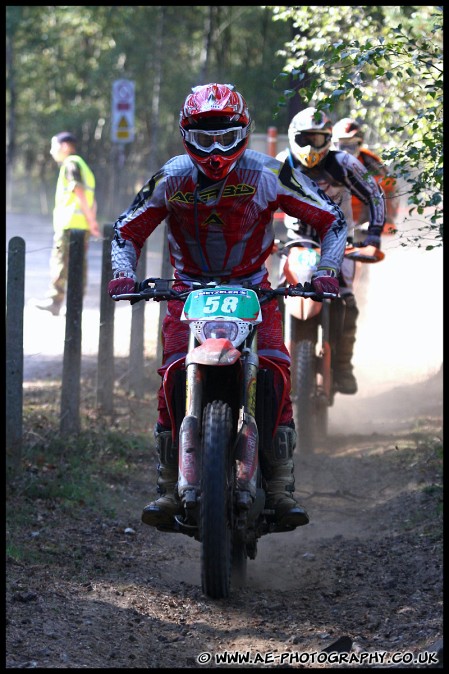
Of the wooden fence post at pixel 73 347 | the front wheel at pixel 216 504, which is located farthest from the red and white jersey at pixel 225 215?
the wooden fence post at pixel 73 347

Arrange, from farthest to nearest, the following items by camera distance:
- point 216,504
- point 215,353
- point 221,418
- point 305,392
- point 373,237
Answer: point 305,392 → point 373,237 → point 215,353 → point 221,418 → point 216,504

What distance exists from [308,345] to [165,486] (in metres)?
3.61

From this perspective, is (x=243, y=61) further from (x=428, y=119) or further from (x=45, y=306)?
(x=428, y=119)

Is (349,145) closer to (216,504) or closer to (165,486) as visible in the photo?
(165,486)

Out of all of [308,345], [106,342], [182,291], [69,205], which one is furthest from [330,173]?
[69,205]

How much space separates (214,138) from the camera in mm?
5102

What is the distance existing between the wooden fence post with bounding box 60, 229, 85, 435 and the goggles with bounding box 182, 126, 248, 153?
2977mm

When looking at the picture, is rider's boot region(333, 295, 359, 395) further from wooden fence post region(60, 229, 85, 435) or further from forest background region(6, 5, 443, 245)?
forest background region(6, 5, 443, 245)

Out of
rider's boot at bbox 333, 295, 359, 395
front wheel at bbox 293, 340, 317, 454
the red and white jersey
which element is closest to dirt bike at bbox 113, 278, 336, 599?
the red and white jersey

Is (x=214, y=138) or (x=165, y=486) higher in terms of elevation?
(x=214, y=138)

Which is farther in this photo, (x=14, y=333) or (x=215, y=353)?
(x=14, y=333)

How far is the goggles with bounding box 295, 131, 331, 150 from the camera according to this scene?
825 centimetres

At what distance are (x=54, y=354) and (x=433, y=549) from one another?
5747 mm

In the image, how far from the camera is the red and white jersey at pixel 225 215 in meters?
5.29
